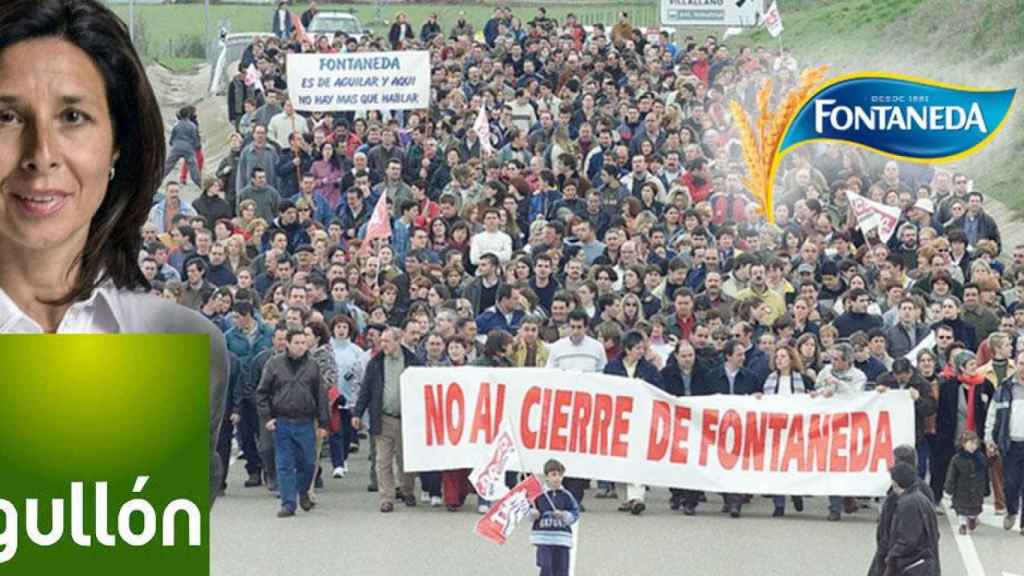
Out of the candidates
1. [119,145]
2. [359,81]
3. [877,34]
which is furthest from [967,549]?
[877,34]

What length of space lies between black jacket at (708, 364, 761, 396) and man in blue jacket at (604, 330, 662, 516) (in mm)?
385

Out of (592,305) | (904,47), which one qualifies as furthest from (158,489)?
(904,47)

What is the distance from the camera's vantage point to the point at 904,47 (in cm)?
3950

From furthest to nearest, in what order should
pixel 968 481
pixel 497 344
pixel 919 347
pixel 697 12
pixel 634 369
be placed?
1. pixel 697 12
2. pixel 919 347
3. pixel 497 344
4. pixel 634 369
5. pixel 968 481

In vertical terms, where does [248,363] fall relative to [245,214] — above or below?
below

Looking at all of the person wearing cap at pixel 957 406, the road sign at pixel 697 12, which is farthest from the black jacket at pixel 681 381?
the road sign at pixel 697 12

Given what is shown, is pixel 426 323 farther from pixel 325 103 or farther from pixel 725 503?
pixel 325 103

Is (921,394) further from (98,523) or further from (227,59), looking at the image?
(227,59)

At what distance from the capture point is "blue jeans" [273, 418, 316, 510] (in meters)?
17.0

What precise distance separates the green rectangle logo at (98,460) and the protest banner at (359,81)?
25.9 meters

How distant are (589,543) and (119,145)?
14.3m

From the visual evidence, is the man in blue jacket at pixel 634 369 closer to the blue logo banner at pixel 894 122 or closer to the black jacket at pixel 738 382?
the black jacket at pixel 738 382

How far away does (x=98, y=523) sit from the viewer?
177cm

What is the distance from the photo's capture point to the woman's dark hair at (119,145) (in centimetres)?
194
